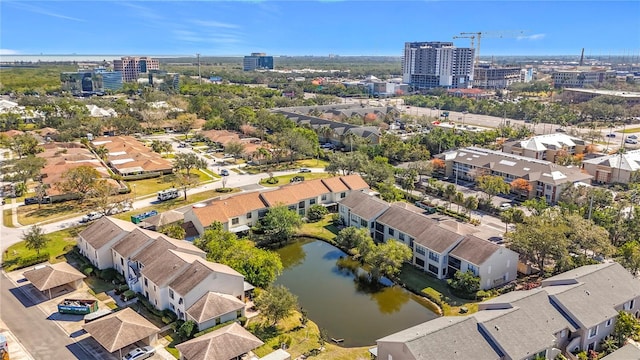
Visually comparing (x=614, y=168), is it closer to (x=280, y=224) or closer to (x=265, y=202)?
(x=280, y=224)

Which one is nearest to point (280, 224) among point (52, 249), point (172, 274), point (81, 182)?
point (172, 274)

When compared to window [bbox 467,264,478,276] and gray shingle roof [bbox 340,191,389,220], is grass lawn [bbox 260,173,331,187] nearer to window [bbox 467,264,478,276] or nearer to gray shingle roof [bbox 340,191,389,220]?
gray shingle roof [bbox 340,191,389,220]

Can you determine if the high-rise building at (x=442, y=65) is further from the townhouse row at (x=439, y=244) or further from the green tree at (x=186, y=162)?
the townhouse row at (x=439, y=244)

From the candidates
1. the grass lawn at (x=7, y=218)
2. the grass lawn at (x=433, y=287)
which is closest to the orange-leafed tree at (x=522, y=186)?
the grass lawn at (x=433, y=287)

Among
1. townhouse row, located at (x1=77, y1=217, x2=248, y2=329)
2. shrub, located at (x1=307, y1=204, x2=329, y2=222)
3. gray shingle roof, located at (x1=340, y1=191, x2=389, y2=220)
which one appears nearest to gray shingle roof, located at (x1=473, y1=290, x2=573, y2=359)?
townhouse row, located at (x1=77, y1=217, x2=248, y2=329)

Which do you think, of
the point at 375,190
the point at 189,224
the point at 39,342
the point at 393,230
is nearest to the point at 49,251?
the point at 189,224

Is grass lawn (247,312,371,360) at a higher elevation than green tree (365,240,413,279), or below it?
below
